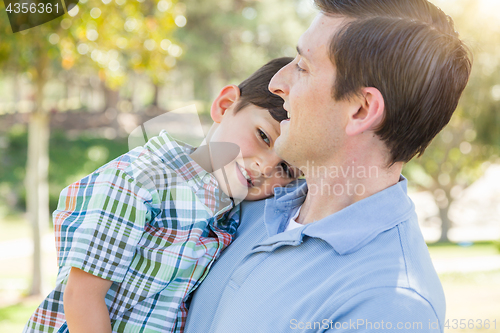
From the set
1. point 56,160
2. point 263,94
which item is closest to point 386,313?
point 263,94

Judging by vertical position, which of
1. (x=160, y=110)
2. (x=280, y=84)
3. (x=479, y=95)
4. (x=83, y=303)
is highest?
(x=280, y=84)

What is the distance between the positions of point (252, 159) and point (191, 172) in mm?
243

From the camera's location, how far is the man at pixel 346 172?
1078 mm

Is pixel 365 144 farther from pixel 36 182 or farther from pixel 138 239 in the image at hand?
pixel 36 182

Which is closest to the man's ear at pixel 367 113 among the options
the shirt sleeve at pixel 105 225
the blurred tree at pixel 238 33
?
the shirt sleeve at pixel 105 225

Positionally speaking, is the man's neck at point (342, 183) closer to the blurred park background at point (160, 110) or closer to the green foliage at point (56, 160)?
the blurred park background at point (160, 110)

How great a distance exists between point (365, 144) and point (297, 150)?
8.5 inches

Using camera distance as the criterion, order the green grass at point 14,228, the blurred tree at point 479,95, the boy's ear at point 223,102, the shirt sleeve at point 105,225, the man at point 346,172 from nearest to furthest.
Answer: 1. the man at point 346,172
2. the shirt sleeve at point 105,225
3. the boy's ear at point 223,102
4. the blurred tree at point 479,95
5. the green grass at point 14,228

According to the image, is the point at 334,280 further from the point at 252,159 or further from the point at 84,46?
the point at 84,46

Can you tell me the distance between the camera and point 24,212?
36.3 feet

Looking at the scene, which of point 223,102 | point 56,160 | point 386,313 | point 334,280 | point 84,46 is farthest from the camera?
point 56,160

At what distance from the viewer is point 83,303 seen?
4.17 feet

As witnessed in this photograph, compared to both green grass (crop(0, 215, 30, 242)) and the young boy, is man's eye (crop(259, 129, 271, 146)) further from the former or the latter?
green grass (crop(0, 215, 30, 242))

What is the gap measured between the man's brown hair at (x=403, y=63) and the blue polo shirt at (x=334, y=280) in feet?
0.66
